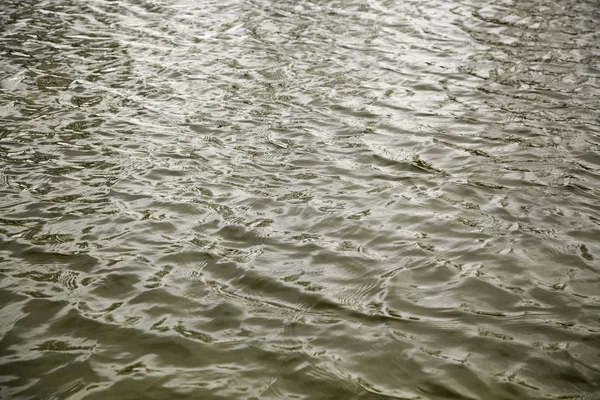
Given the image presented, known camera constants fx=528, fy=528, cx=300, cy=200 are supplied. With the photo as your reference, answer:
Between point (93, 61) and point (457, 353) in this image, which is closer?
point (457, 353)

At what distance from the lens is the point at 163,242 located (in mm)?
3357

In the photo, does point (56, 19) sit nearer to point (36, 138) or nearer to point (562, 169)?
point (36, 138)

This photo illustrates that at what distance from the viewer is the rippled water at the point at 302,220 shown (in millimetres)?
2479

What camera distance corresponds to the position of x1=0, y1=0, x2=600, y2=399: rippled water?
2479 mm

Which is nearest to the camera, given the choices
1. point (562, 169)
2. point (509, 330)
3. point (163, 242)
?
point (509, 330)

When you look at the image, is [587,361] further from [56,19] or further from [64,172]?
[56,19]

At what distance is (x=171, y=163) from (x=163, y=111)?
1129 mm

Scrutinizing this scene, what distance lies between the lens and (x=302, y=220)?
3.57m

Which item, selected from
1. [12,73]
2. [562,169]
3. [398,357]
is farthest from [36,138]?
[562,169]

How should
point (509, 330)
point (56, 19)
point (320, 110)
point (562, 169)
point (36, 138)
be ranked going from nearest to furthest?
point (509, 330)
point (562, 169)
point (36, 138)
point (320, 110)
point (56, 19)

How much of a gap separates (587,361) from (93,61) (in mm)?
6125

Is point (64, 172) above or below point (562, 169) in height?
below

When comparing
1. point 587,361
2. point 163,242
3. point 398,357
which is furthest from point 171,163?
point 587,361

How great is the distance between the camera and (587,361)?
8.04 feet
